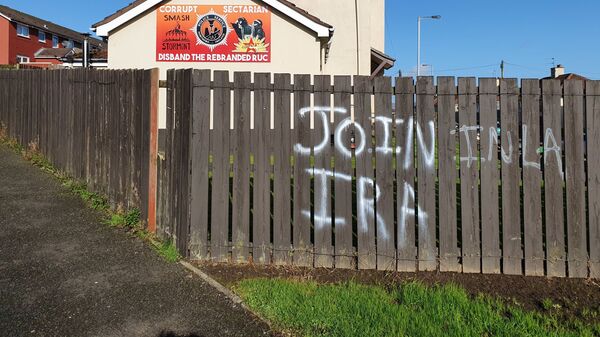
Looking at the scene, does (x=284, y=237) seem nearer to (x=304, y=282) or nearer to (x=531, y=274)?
(x=304, y=282)

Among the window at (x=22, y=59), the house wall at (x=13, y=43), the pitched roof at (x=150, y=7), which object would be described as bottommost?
the pitched roof at (x=150, y=7)

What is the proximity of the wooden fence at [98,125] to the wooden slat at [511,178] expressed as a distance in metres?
3.69

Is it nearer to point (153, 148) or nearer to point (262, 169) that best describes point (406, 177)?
point (262, 169)

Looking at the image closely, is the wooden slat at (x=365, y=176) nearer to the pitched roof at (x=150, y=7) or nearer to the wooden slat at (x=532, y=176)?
the wooden slat at (x=532, y=176)

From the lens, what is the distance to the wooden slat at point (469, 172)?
468 centimetres

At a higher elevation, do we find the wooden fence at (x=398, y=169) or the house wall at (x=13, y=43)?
the house wall at (x=13, y=43)

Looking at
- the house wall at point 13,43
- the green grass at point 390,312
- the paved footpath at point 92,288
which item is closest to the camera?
the green grass at point 390,312

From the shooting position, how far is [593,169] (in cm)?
464

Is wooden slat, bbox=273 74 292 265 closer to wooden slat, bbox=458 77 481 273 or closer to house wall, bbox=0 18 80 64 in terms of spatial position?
wooden slat, bbox=458 77 481 273

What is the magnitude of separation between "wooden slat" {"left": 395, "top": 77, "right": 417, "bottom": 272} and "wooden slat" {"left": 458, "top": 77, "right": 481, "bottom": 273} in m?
0.47

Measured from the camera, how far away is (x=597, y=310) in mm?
3998

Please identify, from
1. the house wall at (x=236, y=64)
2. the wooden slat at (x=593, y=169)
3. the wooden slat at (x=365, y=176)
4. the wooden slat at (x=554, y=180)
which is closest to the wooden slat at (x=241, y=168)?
the wooden slat at (x=365, y=176)

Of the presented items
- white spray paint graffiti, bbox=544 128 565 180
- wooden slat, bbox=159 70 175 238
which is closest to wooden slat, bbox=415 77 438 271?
white spray paint graffiti, bbox=544 128 565 180

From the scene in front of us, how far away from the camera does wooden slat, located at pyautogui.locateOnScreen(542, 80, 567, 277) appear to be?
4.63 m
